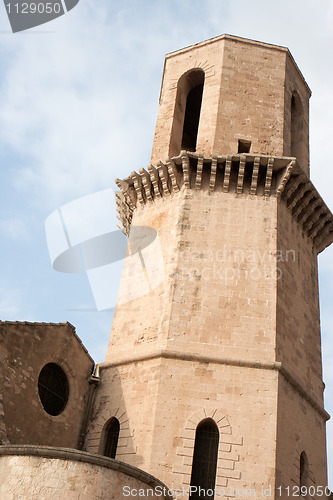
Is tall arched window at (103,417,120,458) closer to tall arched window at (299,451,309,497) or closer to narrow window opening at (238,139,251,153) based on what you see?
tall arched window at (299,451,309,497)

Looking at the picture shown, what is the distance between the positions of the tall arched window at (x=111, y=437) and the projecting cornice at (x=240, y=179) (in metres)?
5.15

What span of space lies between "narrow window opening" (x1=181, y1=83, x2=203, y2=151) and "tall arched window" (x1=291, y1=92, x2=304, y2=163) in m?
2.61

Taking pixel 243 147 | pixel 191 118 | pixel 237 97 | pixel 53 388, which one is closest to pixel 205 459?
pixel 53 388

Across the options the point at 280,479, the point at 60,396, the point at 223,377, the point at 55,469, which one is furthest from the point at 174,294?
the point at 55,469

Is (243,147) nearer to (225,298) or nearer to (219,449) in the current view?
(225,298)

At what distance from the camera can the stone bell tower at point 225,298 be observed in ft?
32.9

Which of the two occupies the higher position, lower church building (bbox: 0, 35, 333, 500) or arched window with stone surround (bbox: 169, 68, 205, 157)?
arched window with stone surround (bbox: 169, 68, 205, 157)

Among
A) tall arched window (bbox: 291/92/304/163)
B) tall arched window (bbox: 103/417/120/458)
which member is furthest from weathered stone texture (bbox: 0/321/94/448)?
tall arched window (bbox: 291/92/304/163)

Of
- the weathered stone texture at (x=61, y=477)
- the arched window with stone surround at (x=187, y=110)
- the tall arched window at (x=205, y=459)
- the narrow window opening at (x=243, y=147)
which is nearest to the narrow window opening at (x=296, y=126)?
the narrow window opening at (x=243, y=147)

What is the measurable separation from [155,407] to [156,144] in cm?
678

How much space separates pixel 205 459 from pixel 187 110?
10.1 metres

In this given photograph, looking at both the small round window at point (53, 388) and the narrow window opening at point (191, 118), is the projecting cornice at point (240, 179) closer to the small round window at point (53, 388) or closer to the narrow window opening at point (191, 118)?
the narrow window opening at point (191, 118)

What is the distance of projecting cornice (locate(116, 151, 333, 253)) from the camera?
41.4 feet

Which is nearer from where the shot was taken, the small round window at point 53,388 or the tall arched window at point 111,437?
the small round window at point 53,388
